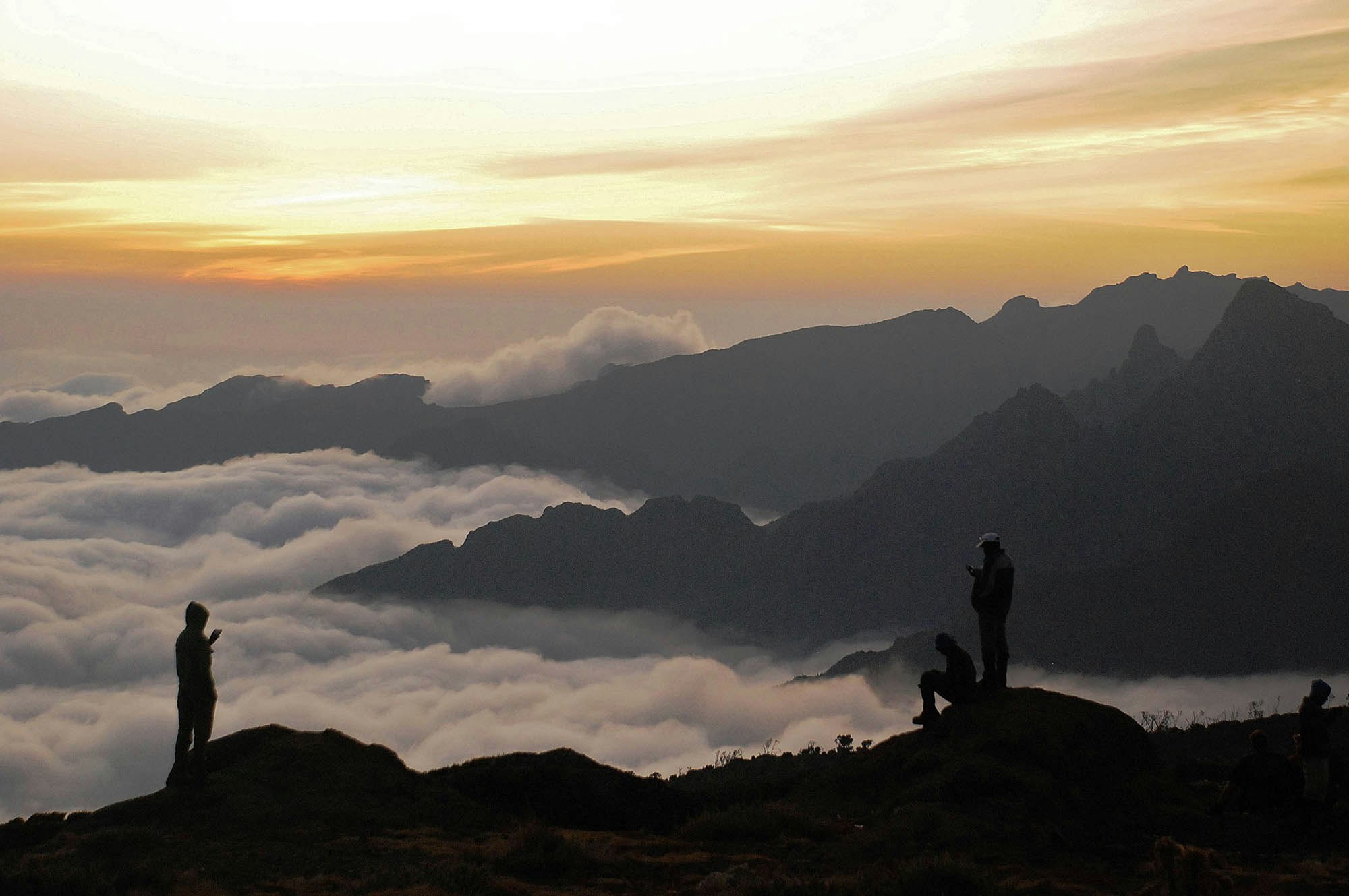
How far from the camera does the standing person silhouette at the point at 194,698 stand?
1869 centimetres

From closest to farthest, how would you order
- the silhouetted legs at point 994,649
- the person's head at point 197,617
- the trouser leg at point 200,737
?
the person's head at point 197,617, the trouser leg at point 200,737, the silhouetted legs at point 994,649

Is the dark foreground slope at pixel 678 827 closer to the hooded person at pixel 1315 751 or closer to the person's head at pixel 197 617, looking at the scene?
the hooded person at pixel 1315 751

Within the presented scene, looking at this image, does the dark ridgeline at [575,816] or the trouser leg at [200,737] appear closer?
the dark ridgeline at [575,816]

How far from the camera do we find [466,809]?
19578 mm

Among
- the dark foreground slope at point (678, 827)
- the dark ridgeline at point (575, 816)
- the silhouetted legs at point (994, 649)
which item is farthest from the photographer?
the silhouetted legs at point (994, 649)

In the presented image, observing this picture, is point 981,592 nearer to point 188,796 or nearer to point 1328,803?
point 1328,803

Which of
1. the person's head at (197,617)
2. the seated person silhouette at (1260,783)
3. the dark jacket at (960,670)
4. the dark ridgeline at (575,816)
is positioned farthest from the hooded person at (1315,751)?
the person's head at (197,617)

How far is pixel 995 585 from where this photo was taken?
19.2 m

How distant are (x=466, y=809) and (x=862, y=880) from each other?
8.60 m

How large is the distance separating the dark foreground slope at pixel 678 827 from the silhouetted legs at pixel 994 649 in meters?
0.44

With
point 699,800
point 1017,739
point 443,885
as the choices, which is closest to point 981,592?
point 1017,739

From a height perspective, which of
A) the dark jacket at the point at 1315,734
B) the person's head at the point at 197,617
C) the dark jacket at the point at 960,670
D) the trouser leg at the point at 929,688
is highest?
the person's head at the point at 197,617

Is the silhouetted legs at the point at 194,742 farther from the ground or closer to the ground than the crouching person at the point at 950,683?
closer to the ground

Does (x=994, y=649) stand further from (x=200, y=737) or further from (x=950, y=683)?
(x=200, y=737)
